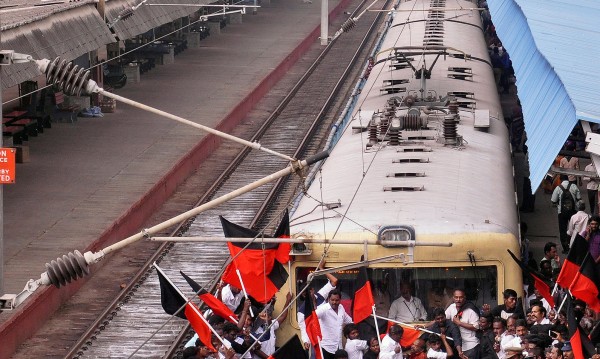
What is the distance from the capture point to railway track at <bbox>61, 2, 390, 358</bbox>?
19438 millimetres

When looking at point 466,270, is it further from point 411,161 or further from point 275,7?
point 275,7

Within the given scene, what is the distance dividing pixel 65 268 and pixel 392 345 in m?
3.31

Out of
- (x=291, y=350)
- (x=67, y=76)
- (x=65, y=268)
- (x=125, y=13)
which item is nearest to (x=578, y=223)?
(x=291, y=350)

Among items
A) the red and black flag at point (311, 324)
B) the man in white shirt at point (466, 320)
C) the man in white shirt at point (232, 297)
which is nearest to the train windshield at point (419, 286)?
the man in white shirt at point (466, 320)

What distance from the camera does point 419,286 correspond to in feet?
48.0

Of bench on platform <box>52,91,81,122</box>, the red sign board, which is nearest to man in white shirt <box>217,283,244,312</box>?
the red sign board

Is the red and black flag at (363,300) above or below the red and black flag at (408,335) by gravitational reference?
above

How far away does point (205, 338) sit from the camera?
578 inches

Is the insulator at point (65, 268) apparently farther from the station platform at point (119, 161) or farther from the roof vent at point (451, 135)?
the station platform at point (119, 161)

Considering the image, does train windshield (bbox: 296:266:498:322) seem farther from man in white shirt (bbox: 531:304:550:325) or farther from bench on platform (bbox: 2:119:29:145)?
bench on platform (bbox: 2:119:29:145)

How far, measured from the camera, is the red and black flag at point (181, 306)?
48.2 feet

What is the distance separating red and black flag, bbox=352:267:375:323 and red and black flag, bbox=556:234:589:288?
6.76 feet

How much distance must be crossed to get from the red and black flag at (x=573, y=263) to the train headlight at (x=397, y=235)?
1658 mm

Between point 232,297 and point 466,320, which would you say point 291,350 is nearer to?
point 466,320
